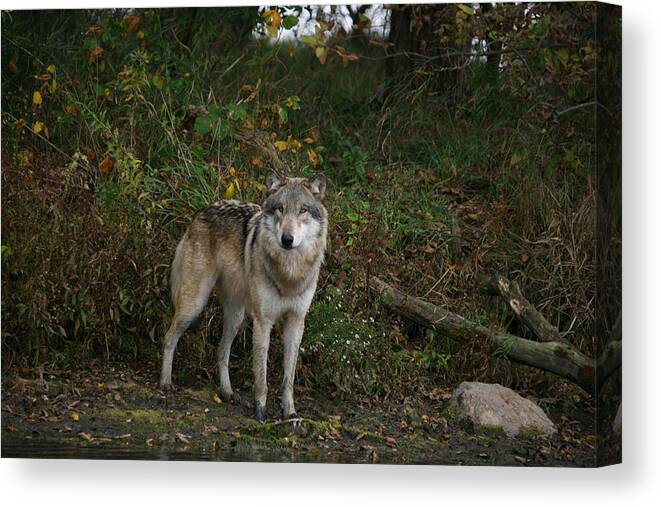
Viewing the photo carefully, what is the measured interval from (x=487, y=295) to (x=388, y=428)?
1073 millimetres

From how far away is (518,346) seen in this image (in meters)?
6.57

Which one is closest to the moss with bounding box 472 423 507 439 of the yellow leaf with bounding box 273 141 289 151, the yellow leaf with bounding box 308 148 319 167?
the yellow leaf with bounding box 308 148 319 167

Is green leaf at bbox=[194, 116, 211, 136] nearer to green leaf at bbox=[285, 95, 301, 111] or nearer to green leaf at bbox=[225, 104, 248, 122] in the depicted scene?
green leaf at bbox=[225, 104, 248, 122]

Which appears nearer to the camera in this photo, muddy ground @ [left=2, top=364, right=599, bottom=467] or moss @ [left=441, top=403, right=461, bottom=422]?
muddy ground @ [left=2, top=364, right=599, bottom=467]

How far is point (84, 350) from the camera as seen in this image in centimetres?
691

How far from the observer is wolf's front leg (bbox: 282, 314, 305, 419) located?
652cm

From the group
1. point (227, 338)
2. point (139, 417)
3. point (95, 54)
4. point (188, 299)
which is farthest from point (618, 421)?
point (95, 54)

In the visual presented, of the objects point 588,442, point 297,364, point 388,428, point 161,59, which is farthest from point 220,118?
point 588,442

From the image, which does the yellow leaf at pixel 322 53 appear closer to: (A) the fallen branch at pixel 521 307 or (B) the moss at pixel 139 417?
(A) the fallen branch at pixel 521 307

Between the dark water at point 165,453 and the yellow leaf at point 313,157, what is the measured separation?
6.58 feet

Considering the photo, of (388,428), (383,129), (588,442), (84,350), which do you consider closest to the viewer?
(588,442)

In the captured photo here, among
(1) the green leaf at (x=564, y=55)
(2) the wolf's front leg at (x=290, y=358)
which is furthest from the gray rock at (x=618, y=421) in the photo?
(1) the green leaf at (x=564, y=55)

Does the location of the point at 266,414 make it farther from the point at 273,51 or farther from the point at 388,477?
the point at 273,51

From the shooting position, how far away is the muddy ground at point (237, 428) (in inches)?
246
